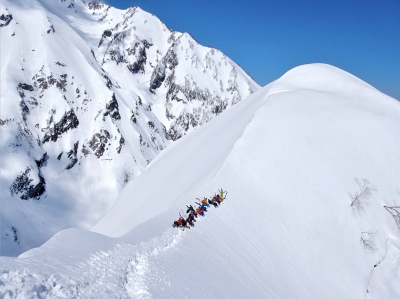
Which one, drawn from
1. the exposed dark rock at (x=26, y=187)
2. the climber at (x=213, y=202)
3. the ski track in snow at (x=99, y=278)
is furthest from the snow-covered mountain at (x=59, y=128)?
the ski track in snow at (x=99, y=278)

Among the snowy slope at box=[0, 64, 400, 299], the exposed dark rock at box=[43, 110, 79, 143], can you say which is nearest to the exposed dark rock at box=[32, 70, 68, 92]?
the exposed dark rock at box=[43, 110, 79, 143]

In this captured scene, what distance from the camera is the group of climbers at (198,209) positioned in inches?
506

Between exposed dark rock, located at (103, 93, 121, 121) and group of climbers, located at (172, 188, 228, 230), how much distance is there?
156 m

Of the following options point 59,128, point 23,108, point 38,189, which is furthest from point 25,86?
point 38,189

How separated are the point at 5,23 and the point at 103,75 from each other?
55.6 m

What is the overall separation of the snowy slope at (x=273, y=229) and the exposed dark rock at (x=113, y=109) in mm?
145452

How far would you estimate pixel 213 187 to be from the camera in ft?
51.4

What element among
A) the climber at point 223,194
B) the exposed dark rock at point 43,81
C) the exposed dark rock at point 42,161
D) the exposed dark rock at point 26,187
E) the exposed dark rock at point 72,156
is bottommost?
the exposed dark rock at point 26,187

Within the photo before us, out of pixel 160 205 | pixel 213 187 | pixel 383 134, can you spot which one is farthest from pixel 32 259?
pixel 383 134

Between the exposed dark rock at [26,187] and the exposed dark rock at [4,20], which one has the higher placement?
the exposed dark rock at [4,20]

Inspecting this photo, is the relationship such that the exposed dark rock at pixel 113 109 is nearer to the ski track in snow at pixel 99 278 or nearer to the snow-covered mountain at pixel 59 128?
the snow-covered mountain at pixel 59 128

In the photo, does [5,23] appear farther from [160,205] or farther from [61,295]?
[61,295]

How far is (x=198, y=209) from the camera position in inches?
540

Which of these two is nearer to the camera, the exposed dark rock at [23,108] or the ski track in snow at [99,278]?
the ski track in snow at [99,278]
